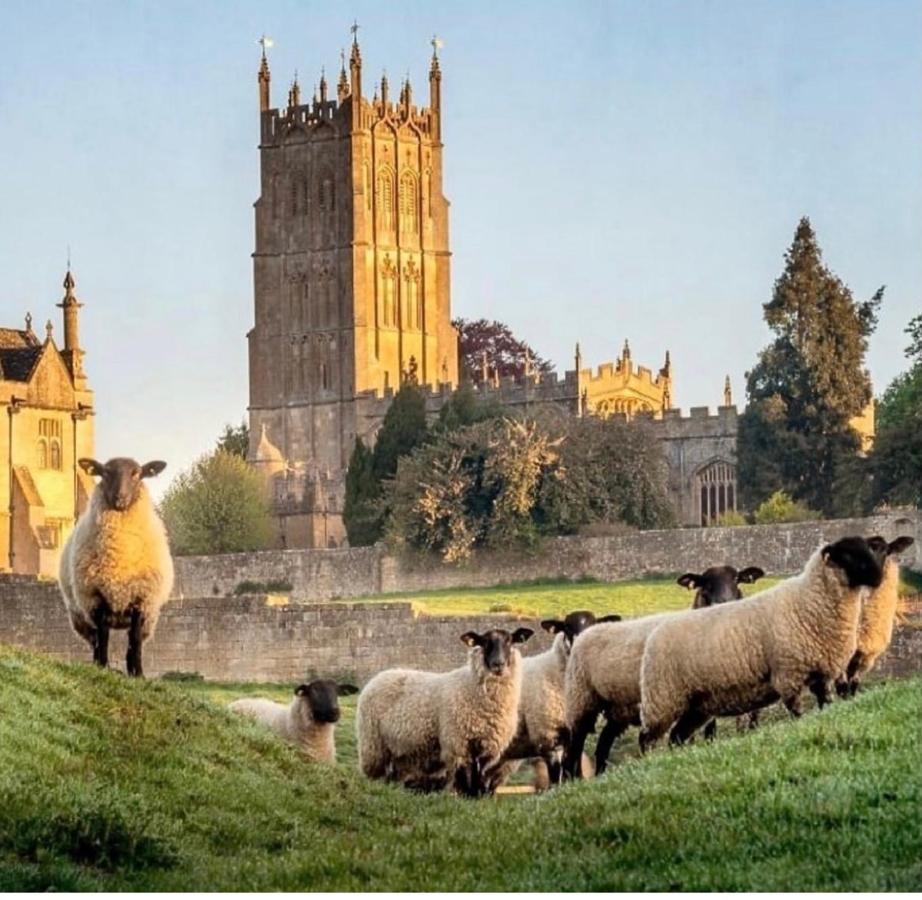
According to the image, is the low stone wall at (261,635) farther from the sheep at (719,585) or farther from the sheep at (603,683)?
the sheep at (603,683)

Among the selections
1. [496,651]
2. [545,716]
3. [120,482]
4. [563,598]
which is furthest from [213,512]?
[496,651]

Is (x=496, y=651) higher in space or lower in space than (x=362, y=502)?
lower

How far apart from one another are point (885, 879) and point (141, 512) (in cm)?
1033

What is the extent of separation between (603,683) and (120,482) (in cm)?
394

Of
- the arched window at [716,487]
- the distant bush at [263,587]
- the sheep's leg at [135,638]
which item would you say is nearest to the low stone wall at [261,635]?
the distant bush at [263,587]

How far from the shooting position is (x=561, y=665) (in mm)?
24734

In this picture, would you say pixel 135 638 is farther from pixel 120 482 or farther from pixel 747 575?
pixel 747 575

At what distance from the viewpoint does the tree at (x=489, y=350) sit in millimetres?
123562

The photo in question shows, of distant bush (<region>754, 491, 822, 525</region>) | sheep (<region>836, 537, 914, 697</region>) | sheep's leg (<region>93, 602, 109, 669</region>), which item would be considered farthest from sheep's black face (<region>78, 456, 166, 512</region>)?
distant bush (<region>754, 491, 822, 525</region>)

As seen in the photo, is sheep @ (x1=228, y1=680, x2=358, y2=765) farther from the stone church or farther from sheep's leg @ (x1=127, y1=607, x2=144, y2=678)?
the stone church

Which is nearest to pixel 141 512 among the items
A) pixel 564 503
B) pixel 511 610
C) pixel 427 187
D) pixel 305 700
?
pixel 305 700

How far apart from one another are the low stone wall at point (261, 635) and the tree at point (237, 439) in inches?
2310

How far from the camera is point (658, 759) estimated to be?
18.5 meters

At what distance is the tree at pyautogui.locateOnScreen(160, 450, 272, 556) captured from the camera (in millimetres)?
83938
